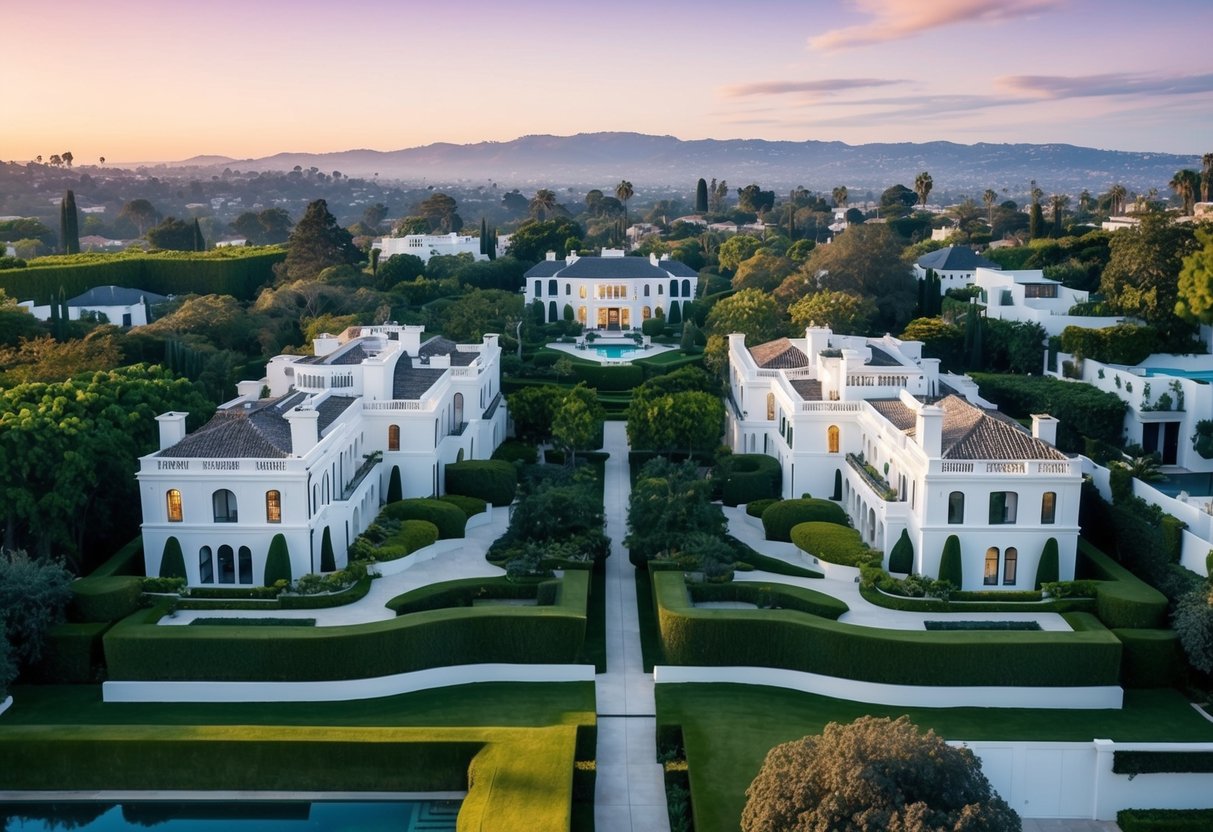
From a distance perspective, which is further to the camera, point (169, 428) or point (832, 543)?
point (832, 543)

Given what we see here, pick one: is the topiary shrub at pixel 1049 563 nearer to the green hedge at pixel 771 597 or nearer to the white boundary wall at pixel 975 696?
Result: the white boundary wall at pixel 975 696

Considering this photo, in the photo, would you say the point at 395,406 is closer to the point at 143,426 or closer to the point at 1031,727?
the point at 143,426

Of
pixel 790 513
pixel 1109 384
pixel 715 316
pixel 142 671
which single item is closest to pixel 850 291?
pixel 715 316

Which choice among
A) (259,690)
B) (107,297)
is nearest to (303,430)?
(259,690)

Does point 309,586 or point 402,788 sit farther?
point 309,586

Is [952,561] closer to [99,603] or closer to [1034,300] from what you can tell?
[99,603]

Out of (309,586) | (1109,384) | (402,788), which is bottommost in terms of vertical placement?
(402,788)
